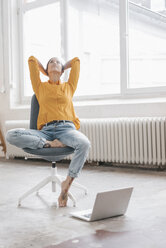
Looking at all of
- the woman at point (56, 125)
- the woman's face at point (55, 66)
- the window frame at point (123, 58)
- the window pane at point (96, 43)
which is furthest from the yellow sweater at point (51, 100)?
the window pane at point (96, 43)

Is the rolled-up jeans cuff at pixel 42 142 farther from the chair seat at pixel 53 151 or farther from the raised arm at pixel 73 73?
the raised arm at pixel 73 73

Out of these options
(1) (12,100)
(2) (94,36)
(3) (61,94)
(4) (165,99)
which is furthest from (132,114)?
(1) (12,100)

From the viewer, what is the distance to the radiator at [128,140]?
4.01 m

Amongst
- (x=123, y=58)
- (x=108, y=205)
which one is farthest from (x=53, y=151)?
(x=123, y=58)

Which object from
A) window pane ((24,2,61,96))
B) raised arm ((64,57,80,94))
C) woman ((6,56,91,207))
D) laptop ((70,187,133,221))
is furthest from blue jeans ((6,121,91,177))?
window pane ((24,2,61,96))

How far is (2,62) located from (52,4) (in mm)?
1197

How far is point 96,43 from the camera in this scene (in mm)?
4973

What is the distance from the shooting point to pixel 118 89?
190 inches

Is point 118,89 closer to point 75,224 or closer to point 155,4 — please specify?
point 155,4

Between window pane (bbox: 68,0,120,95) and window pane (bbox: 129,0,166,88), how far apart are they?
0.78ft

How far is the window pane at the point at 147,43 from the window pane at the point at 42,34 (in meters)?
1.30

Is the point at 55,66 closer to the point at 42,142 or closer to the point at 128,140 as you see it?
the point at 42,142

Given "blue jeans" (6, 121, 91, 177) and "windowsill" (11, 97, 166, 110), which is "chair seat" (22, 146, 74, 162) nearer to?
"blue jeans" (6, 121, 91, 177)

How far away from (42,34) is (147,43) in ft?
6.15
